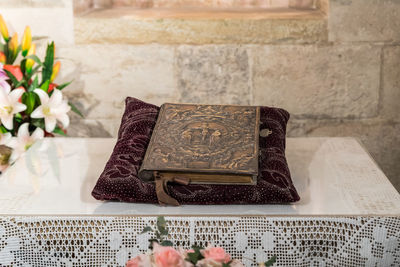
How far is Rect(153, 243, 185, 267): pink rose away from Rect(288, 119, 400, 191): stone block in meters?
1.42

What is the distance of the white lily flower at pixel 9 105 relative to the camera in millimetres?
1742

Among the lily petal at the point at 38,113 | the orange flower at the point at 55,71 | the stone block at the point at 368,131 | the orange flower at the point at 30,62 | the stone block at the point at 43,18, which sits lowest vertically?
the stone block at the point at 368,131

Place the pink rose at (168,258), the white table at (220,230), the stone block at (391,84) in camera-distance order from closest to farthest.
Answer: the pink rose at (168,258), the white table at (220,230), the stone block at (391,84)

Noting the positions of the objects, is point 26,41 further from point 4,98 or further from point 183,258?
point 183,258

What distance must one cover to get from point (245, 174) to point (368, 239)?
0.30m

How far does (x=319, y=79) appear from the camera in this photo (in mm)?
2082

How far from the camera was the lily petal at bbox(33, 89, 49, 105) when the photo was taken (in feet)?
5.86

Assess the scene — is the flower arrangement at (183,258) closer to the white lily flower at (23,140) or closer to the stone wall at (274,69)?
the white lily flower at (23,140)

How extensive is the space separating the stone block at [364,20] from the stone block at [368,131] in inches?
12.2

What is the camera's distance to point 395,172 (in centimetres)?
219

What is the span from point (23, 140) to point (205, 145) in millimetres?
686

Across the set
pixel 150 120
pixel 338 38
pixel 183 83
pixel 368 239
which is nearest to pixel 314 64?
pixel 338 38

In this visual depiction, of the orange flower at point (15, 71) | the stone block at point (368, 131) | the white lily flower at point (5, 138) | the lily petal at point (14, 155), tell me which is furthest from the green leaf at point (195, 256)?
the stone block at point (368, 131)

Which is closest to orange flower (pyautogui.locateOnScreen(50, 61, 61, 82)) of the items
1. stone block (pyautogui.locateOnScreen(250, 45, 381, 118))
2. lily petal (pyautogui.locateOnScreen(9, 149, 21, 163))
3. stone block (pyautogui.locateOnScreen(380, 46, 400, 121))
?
lily petal (pyautogui.locateOnScreen(9, 149, 21, 163))
